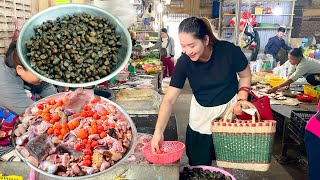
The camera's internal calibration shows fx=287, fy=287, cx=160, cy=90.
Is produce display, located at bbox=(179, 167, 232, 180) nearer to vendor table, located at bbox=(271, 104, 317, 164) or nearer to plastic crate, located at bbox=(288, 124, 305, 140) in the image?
plastic crate, located at bbox=(288, 124, 305, 140)

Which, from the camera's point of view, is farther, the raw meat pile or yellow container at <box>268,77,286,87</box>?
yellow container at <box>268,77,286,87</box>

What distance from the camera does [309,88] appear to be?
5.45 metres

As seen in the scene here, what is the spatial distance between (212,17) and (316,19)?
447cm

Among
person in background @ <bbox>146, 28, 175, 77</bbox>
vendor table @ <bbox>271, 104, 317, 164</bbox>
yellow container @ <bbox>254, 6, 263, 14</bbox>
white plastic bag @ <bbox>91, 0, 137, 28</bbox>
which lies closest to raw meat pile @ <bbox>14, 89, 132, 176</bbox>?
white plastic bag @ <bbox>91, 0, 137, 28</bbox>

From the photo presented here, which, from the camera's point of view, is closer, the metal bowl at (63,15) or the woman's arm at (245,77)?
the metal bowl at (63,15)

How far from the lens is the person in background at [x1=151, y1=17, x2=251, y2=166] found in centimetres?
250

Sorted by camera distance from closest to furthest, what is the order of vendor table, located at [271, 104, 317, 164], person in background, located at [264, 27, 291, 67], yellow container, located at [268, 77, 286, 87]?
1. vendor table, located at [271, 104, 317, 164]
2. yellow container, located at [268, 77, 286, 87]
3. person in background, located at [264, 27, 291, 67]

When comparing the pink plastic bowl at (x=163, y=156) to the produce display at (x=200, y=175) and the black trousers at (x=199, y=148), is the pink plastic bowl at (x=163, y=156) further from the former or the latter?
the black trousers at (x=199, y=148)

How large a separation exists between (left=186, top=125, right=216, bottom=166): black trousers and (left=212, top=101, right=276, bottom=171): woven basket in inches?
21.2

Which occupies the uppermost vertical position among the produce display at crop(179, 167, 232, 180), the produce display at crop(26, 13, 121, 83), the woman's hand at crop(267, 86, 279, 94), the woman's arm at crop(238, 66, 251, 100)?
the produce display at crop(26, 13, 121, 83)

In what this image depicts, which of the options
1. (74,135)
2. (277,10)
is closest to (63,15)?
(74,135)

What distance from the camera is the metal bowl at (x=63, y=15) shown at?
1.48m

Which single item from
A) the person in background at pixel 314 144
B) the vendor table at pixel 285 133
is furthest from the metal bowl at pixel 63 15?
the vendor table at pixel 285 133

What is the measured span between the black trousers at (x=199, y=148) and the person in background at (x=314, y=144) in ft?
3.46
